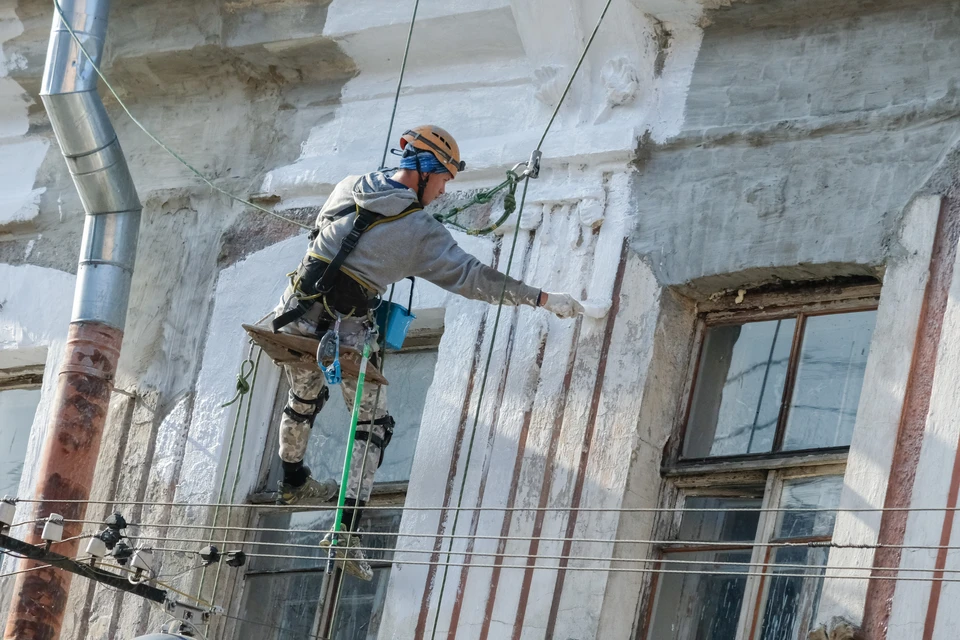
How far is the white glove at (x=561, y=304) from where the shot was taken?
28.6 ft

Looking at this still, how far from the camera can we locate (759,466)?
339 inches

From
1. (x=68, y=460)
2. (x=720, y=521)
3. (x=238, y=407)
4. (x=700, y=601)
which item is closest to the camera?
(x=700, y=601)

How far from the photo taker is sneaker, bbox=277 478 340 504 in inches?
367

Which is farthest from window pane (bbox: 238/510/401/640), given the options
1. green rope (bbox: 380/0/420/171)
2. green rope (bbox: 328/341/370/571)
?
green rope (bbox: 380/0/420/171)

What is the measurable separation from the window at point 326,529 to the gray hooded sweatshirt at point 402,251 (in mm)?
990

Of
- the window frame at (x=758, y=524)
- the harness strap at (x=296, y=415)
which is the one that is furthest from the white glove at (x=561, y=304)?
the harness strap at (x=296, y=415)

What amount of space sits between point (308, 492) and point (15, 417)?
210 centimetres

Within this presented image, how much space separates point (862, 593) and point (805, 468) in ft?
2.52

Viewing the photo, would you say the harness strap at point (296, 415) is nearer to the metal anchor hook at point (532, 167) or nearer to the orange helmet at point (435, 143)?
the orange helmet at point (435, 143)

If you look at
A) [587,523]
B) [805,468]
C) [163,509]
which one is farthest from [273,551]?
[805,468]

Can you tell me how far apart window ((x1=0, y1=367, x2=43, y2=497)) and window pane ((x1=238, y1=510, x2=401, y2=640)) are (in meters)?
1.67

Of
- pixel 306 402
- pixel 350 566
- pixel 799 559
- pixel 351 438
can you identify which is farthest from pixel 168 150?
pixel 799 559

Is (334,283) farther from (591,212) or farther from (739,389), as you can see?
(739,389)

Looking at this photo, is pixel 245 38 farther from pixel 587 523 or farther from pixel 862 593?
pixel 862 593
